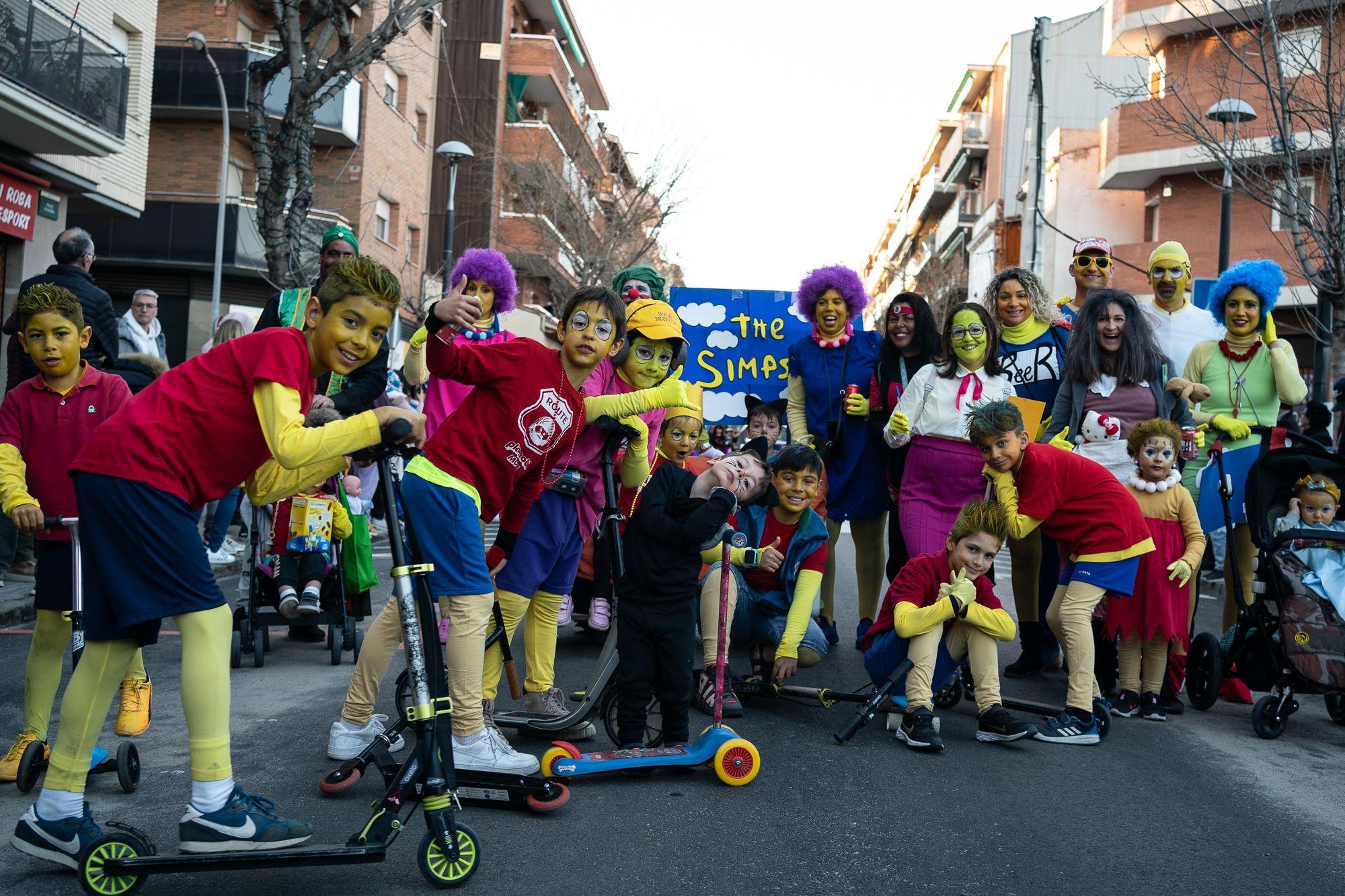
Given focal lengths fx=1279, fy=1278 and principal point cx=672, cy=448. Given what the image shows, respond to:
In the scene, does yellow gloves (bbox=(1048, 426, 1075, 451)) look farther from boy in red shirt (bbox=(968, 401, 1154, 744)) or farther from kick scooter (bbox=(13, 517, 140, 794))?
kick scooter (bbox=(13, 517, 140, 794))

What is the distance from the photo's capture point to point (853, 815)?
179 inches

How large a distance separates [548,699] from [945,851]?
194cm

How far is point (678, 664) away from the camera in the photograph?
5.01 metres

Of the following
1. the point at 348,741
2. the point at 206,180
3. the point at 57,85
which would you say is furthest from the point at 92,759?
the point at 206,180

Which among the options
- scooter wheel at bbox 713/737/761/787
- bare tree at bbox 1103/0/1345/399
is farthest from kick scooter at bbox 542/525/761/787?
bare tree at bbox 1103/0/1345/399

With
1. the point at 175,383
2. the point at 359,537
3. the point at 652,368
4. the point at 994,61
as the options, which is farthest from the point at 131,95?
the point at 994,61

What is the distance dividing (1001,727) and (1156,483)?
5.96 ft

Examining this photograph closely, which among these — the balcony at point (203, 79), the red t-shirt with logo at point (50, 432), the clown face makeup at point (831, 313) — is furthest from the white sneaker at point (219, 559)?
the balcony at point (203, 79)

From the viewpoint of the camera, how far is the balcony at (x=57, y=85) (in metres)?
14.8

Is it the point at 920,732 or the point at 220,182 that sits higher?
the point at 220,182

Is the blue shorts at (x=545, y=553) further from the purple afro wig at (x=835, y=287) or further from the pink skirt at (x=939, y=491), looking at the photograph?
the purple afro wig at (x=835, y=287)

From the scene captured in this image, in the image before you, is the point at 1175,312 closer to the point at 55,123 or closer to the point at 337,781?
the point at 337,781

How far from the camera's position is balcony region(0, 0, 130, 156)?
14.8m

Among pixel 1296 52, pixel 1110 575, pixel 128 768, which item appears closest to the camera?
pixel 128 768
